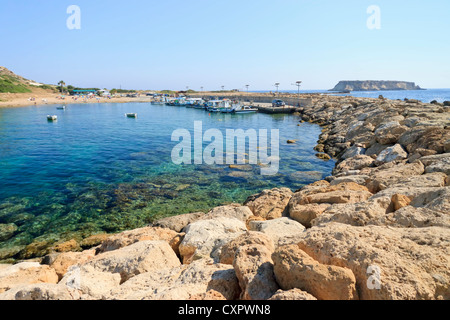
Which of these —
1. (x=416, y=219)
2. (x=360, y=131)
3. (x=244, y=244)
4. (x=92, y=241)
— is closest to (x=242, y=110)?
(x=360, y=131)

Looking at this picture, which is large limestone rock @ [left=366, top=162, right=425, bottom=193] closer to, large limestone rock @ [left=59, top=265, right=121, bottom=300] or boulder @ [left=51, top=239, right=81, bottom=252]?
large limestone rock @ [left=59, top=265, right=121, bottom=300]

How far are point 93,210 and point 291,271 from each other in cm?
1137

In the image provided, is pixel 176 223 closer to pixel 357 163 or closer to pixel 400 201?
pixel 400 201

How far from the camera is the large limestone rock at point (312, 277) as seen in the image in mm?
3305

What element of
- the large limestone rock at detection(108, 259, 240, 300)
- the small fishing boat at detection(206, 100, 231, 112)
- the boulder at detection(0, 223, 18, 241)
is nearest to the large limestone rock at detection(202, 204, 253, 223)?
the large limestone rock at detection(108, 259, 240, 300)

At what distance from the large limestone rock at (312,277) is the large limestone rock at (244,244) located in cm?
90

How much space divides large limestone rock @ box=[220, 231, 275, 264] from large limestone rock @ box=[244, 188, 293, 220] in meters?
4.63

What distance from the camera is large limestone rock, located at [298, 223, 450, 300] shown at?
326 centimetres

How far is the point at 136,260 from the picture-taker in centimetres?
566

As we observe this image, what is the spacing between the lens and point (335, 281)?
11.0ft

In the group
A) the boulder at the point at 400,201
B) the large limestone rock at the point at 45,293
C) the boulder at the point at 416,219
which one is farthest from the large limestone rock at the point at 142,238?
the boulder at the point at 400,201

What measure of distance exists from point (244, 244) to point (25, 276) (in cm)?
544

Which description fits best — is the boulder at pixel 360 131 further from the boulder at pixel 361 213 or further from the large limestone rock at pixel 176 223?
the large limestone rock at pixel 176 223

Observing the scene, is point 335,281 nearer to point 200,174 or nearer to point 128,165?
point 200,174
